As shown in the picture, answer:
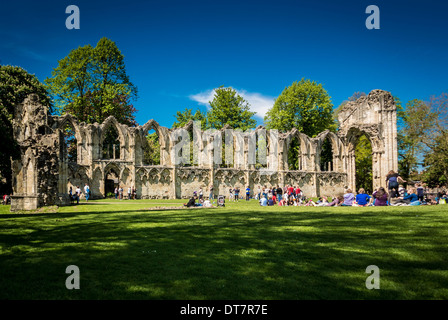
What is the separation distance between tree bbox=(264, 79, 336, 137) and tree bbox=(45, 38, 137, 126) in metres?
21.0

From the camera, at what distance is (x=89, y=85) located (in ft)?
126

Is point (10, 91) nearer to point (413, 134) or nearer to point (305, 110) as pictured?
point (305, 110)

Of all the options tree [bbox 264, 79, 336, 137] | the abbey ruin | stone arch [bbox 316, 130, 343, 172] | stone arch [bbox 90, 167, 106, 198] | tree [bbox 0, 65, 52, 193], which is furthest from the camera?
tree [bbox 264, 79, 336, 137]

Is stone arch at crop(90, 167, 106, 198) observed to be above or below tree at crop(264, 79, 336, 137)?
below

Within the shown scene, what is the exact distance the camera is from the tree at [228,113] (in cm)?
4494

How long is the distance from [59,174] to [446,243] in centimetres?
1870

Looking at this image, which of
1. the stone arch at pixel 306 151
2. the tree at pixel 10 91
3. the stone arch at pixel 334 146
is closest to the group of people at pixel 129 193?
the tree at pixel 10 91

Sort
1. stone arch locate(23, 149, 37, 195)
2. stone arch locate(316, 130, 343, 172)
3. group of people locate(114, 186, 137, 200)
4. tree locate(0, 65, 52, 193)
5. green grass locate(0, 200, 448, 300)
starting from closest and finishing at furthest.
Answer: green grass locate(0, 200, 448, 300) < stone arch locate(23, 149, 37, 195) < tree locate(0, 65, 52, 193) < group of people locate(114, 186, 137, 200) < stone arch locate(316, 130, 343, 172)

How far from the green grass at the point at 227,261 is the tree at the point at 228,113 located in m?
37.4

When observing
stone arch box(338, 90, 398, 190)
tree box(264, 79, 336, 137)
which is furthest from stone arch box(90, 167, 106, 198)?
stone arch box(338, 90, 398, 190)

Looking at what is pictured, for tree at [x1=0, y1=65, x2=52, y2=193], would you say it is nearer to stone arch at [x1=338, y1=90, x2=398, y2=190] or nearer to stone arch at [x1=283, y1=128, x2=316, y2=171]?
stone arch at [x1=283, y1=128, x2=316, y2=171]

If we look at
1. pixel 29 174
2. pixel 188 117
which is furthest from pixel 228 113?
pixel 29 174

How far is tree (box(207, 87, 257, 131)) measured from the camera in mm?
44938

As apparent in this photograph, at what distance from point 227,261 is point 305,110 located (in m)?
41.5
